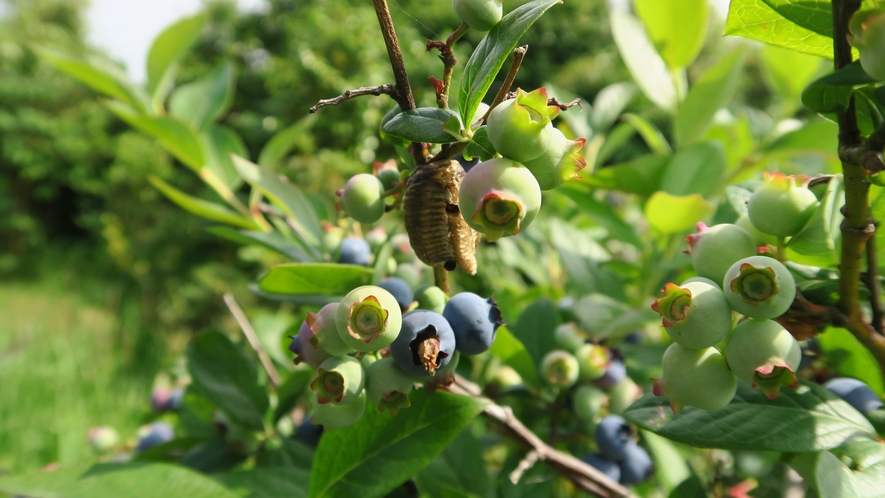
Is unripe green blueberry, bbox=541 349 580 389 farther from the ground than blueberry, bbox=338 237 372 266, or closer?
closer

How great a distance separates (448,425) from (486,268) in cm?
137

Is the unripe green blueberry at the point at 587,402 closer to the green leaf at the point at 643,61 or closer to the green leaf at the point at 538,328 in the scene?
the green leaf at the point at 538,328

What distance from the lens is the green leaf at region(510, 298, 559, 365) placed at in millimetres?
680

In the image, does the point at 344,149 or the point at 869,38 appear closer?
the point at 869,38

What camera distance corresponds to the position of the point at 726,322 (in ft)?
1.12

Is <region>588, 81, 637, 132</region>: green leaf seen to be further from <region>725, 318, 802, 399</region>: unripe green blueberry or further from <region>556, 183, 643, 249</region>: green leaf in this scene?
<region>725, 318, 802, 399</region>: unripe green blueberry

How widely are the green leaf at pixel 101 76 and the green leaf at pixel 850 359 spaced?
1.02 m

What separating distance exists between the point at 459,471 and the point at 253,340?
1.06 ft

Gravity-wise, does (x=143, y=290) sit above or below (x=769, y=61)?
below

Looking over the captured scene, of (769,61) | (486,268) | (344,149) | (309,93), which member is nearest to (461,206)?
(769,61)

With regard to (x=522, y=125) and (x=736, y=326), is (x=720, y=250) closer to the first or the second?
(x=736, y=326)

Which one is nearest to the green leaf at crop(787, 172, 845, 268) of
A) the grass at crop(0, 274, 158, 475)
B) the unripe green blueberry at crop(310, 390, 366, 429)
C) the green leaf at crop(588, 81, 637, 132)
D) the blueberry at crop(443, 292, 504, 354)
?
the blueberry at crop(443, 292, 504, 354)

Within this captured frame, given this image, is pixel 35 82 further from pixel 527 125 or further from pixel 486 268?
pixel 527 125

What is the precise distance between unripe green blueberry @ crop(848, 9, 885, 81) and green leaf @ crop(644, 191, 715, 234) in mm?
420
